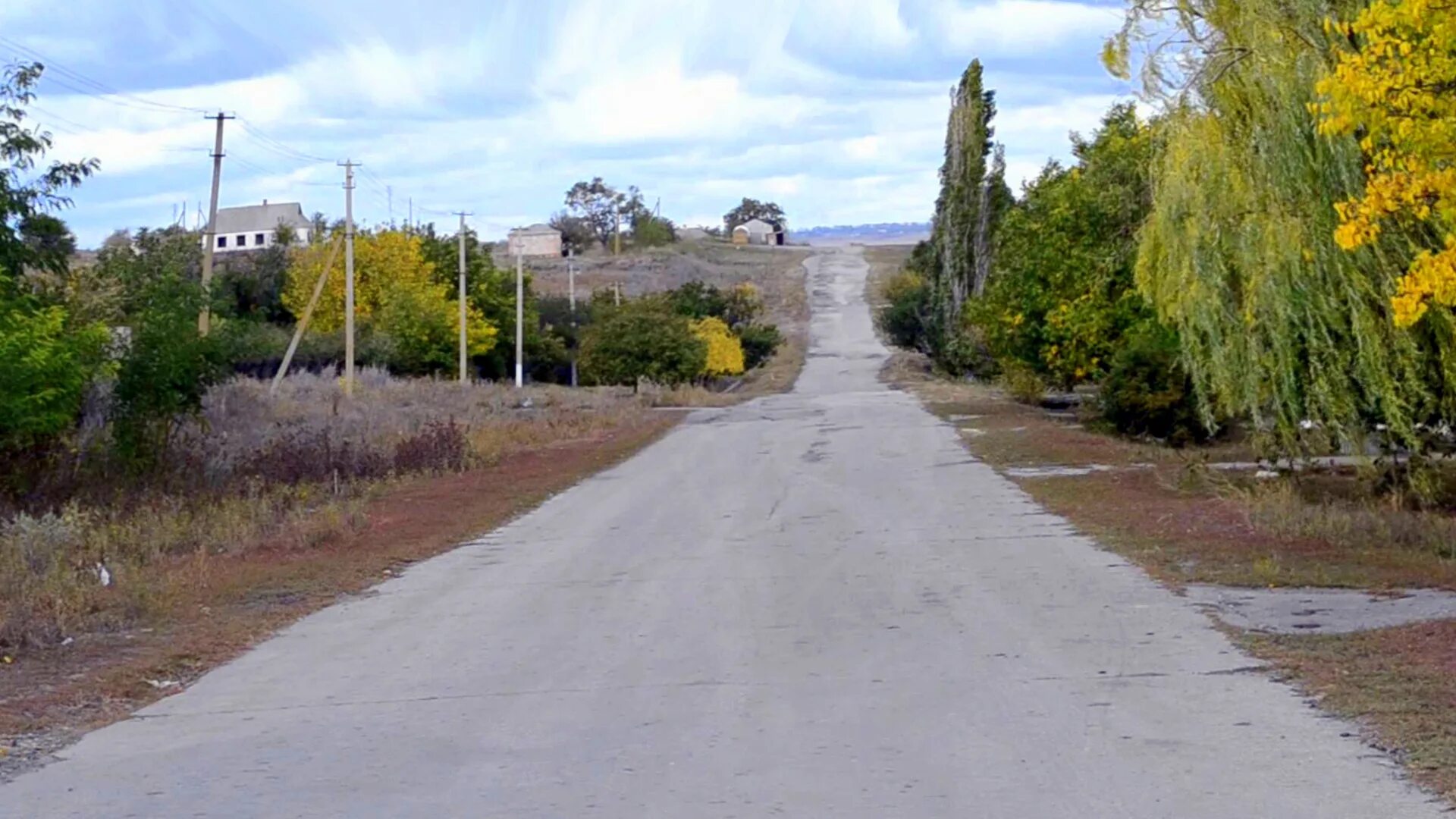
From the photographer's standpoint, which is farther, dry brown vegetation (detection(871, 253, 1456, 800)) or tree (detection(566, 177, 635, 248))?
tree (detection(566, 177, 635, 248))

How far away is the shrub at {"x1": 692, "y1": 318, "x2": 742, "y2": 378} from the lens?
79.7 m

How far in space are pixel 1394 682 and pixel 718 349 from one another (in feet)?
238

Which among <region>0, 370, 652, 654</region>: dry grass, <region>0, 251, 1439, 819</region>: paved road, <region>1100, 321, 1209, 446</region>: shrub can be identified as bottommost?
<region>0, 370, 652, 654</region>: dry grass

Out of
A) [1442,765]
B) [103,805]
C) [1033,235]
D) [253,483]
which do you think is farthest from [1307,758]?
[1033,235]

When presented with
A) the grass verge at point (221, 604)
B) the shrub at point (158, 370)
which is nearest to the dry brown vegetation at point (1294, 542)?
the grass verge at point (221, 604)

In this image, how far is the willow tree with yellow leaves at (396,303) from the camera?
243 feet

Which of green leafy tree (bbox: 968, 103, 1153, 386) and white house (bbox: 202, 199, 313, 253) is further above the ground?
white house (bbox: 202, 199, 313, 253)

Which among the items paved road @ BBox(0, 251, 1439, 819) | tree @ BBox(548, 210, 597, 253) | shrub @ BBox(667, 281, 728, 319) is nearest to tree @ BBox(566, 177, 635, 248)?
tree @ BBox(548, 210, 597, 253)

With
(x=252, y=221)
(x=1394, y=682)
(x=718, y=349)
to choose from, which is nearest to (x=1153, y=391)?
(x=1394, y=682)

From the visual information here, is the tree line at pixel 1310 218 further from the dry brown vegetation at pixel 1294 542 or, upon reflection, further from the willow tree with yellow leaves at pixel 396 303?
the willow tree with yellow leaves at pixel 396 303

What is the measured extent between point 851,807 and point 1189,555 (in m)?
10.1

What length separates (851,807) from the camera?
23.8ft

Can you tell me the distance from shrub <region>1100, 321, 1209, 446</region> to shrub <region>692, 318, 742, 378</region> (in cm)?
4122

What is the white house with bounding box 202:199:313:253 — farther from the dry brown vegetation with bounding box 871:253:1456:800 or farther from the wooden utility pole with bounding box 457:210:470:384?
the dry brown vegetation with bounding box 871:253:1456:800
